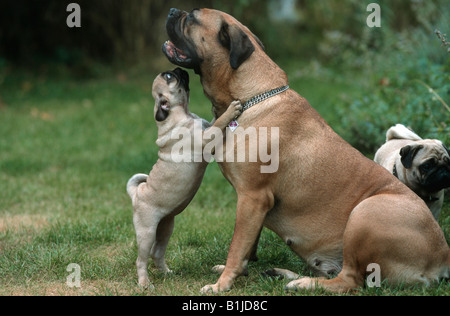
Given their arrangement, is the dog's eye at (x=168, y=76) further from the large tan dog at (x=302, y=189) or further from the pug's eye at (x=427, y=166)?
the pug's eye at (x=427, y=166)

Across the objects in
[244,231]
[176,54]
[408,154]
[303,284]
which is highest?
[176,54]

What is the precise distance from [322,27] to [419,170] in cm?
1371

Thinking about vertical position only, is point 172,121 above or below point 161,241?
above

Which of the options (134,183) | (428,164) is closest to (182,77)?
(134,183)

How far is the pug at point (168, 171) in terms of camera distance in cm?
439

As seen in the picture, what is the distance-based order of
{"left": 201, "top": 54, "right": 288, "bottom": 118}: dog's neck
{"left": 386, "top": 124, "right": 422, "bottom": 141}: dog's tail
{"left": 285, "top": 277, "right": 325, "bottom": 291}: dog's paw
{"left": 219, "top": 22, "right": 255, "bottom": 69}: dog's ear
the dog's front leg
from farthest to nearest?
{"left": 386, "top": 124, "right": 422, "bottom": 141}: dog's tail → {"left": 201, "top": 54, "right": 288, "bottom": 118}: dog's neck → {"left": 219, "top": 22, "right": 255, "bottom": 69}: dog's ear → the dog's front leg → {"left": 285, "top": 277, "right": 325, "bottom": 291}: dog's paw

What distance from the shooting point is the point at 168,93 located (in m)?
4.57

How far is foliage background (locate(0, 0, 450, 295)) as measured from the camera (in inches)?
193

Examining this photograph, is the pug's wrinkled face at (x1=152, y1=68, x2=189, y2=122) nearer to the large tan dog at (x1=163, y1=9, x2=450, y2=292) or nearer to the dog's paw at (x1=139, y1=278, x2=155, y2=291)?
the large tan dog at (x1=163, y1=9, x2=450, y2=292)

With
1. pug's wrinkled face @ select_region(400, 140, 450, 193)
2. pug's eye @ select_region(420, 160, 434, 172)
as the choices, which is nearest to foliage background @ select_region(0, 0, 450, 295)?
pug's wrinkled face @ select_region(400, 140, 450, 193)

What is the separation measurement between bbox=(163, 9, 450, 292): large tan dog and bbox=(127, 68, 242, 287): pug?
0.24 meters

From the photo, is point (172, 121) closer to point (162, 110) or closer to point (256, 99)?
point (162, 110)

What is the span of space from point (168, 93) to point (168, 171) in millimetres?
631
